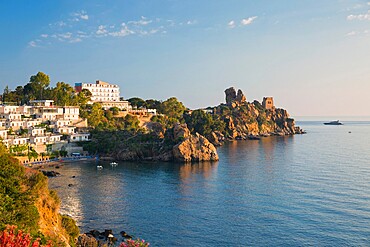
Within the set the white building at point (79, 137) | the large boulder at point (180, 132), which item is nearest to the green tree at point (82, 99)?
the white building at point (79, 137)

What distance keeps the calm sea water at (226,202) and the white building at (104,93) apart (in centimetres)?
6823

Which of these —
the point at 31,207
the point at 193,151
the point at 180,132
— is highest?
the point at 180,132

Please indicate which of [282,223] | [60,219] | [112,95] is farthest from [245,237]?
[112,95]

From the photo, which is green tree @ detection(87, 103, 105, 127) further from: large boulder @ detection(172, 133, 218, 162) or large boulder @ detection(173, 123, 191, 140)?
large boulder @ detection(172, 133, 218, 162)

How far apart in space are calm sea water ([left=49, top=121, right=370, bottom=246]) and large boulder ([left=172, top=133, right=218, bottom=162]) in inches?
313

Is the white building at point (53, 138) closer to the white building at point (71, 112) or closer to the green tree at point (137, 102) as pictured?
the white building at point (71, 112)

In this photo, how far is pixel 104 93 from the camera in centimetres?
16700

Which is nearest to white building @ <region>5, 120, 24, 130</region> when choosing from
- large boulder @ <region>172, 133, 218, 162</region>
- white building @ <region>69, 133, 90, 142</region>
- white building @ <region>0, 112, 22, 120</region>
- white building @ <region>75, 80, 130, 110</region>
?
white building @ <region>0, 112, 22, 120</region>

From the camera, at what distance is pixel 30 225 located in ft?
85.6

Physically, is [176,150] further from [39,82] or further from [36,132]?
[39,82]

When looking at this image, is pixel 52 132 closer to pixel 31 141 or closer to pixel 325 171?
pixel 31 141

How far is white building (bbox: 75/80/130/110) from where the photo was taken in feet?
518

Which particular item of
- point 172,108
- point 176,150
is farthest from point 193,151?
point 172,108

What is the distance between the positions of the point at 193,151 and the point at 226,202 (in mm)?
46402
